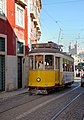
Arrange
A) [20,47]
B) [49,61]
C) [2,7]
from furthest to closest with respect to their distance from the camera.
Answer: [20,47], [2,7], [49,61]

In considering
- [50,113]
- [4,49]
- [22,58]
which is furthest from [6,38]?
[50,113]

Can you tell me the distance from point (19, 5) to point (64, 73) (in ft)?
26.4

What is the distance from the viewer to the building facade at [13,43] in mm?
25641

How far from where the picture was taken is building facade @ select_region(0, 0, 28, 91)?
2564 centimetres

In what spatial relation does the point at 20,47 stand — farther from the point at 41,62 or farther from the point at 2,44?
the point at 41,62

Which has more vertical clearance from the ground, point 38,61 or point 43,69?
point 38,61

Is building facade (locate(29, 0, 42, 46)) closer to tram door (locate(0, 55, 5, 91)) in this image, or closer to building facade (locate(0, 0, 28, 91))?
building facade (locate(0, 0, 28, 91))

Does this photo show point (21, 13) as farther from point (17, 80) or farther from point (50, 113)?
point (50, 113)

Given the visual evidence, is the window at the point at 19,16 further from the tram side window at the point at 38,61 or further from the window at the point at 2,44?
the tram side window at the point at 38,61

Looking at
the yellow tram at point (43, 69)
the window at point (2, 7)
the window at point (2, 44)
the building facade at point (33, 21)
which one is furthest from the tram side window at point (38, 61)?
the building facade at point (33, 21)

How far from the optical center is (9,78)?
26.6m

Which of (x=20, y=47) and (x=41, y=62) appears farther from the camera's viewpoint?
(x=20, y=47)

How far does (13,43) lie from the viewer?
27.6 m

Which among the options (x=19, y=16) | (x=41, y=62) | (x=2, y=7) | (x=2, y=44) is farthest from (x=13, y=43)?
(x=41, y=62)
